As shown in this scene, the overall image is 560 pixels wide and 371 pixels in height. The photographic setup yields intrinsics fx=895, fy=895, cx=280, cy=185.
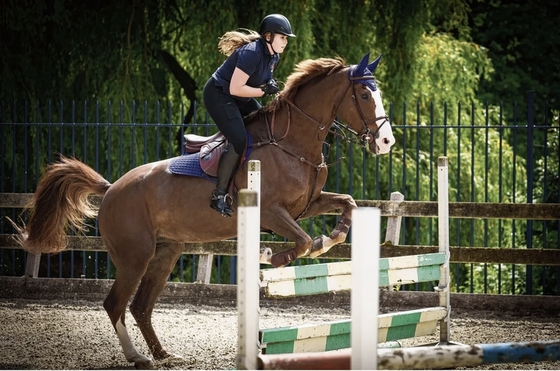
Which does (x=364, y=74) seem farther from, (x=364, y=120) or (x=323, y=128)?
(x=323, y=128)

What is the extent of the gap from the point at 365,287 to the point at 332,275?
285 cm

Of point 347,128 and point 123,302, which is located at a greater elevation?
point 347,128

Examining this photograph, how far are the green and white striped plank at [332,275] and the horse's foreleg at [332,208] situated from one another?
1.11 ft

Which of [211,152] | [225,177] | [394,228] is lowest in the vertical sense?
[394,228]

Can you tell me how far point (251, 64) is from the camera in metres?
7.00

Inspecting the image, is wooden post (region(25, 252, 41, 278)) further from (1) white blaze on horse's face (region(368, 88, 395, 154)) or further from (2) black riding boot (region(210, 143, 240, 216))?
(1) white blaze on horse's face (region(368, 88, 395, 154))

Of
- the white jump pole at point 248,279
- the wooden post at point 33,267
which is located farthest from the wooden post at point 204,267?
the white jump pole at point 248,279

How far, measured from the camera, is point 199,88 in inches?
529

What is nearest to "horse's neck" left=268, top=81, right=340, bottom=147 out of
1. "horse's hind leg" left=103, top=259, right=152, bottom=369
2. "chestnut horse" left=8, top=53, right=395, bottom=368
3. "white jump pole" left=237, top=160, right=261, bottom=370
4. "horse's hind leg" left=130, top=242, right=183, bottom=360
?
"chestnut horse" left=8, top=53, right=395, bottom=368

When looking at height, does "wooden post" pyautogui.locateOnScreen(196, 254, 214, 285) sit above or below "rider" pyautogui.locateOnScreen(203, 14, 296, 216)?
below

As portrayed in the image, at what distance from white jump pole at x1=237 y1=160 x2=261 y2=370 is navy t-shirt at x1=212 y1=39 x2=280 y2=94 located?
3.20 metres

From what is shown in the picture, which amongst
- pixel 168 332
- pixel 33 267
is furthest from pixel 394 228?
pixel 33 267

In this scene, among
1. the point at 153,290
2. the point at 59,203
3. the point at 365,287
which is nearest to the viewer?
the point at 365,287

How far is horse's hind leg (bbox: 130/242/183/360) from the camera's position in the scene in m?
7.38
